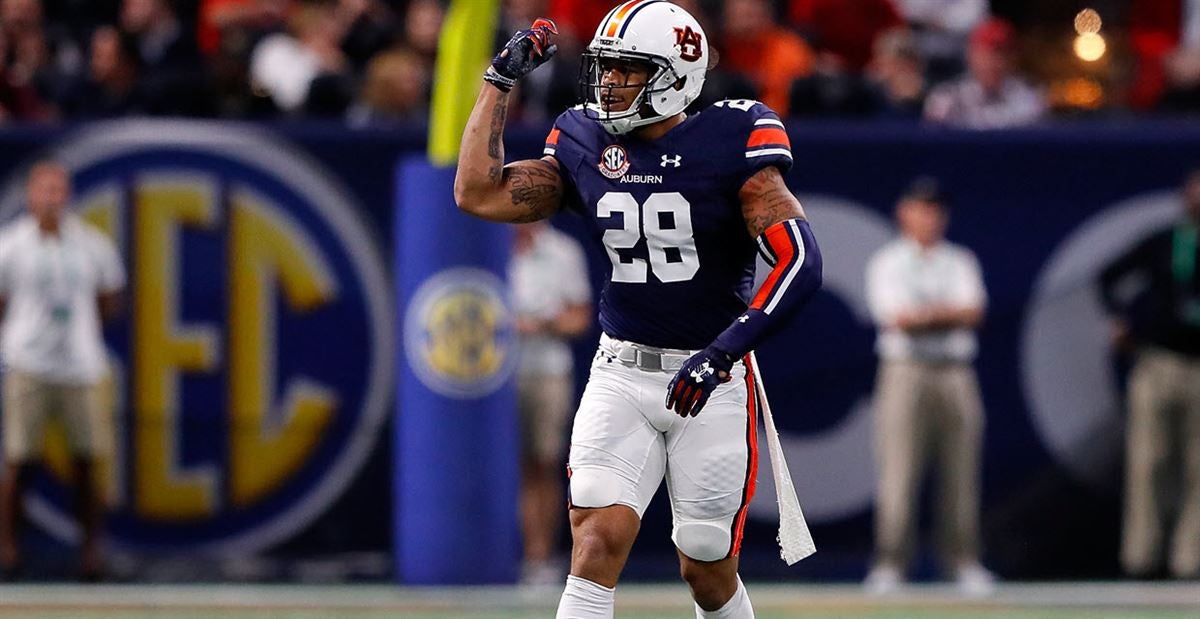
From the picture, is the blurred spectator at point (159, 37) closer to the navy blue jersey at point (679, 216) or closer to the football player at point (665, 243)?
the football player at point (665, 243)

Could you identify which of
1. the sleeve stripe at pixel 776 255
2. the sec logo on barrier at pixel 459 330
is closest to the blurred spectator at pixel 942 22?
the sec logo on barrier at pixel 459 330

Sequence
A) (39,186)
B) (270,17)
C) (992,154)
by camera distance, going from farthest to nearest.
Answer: (270,17), (992,154), (39,186)

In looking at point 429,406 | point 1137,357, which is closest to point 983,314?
point 1137,357

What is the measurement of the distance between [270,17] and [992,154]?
4.31 metres

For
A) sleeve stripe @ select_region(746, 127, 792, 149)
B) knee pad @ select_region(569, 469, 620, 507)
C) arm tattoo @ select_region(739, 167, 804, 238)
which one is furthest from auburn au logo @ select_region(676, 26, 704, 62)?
knee pad @ select_region(569, 469, 620, 507)

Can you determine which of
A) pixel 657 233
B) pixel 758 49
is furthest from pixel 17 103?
pixel 657 233

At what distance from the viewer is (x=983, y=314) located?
1167 cm

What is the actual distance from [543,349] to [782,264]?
5586mm

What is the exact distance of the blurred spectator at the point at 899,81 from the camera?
38.5ft

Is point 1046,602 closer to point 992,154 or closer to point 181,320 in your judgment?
point 992,154

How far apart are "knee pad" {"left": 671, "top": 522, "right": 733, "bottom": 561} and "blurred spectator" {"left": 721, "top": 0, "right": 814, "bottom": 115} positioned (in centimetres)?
632

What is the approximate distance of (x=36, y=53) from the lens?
12.2 meters

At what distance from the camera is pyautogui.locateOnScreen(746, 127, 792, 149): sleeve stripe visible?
5.97 m

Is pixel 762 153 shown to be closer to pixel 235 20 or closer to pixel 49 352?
pixel 49 352
